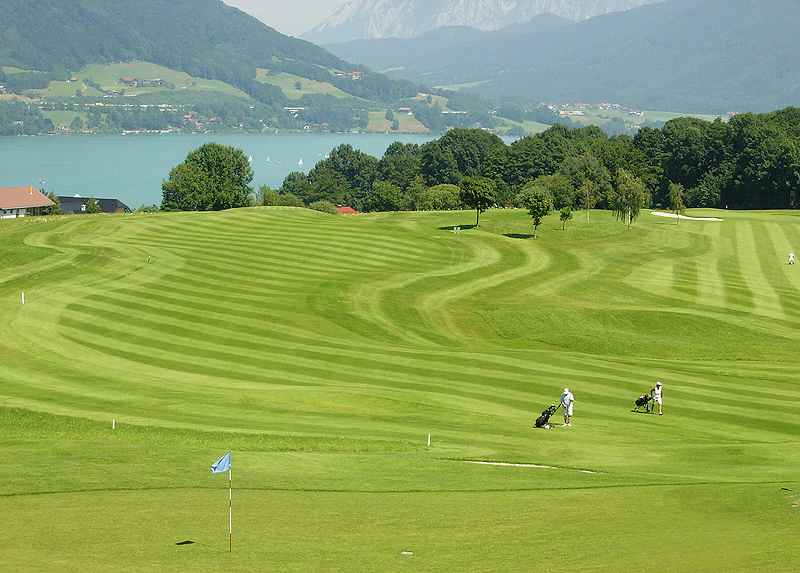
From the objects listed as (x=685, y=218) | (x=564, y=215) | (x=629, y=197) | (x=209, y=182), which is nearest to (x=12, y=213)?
(x=209, y=182)

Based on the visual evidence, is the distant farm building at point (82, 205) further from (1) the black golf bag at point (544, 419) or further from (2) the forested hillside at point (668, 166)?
(1) the black golf bag at point (544, 419)

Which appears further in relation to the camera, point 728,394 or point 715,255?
point 715,255

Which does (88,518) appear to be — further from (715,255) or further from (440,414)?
(715,255)

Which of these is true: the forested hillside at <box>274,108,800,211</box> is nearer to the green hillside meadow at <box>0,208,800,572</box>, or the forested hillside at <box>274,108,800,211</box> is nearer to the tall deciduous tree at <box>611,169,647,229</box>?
the tall deciduous tree at <box>611,169,647,229</box>

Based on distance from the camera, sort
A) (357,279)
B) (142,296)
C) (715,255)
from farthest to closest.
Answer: (715,255) < (357,279) < (142,296)

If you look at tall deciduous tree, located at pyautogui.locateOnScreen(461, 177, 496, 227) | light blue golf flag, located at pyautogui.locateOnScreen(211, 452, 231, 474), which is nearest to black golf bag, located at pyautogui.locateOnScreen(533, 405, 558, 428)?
light blue golf flag, located at pyautogui.locateOnScreen(211, 452, 231, 474)

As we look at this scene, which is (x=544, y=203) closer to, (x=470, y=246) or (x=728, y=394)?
(x=470, y=246)

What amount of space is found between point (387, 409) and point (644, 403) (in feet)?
28.9

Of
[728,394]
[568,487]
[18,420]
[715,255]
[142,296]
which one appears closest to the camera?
[568,487]

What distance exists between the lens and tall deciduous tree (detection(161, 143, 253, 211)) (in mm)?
152750

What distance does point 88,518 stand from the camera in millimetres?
22875

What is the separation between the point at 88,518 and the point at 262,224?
79166 millimetres

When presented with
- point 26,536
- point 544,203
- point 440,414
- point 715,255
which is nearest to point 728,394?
point 440,414

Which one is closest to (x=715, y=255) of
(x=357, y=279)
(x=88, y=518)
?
(x=357, y=279)
